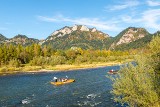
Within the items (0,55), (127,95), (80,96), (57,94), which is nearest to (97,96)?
(80,96)

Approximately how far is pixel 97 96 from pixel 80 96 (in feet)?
15.1

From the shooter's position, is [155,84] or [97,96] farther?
[97,96]

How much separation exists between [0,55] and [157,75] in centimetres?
14291

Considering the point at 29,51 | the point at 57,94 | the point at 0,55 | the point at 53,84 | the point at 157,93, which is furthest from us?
the point at 29,51

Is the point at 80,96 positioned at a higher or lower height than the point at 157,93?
lower

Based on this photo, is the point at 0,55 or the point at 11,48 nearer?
the point at 0,55

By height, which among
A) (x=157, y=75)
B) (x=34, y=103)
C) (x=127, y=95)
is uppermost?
(x=157, y=75)

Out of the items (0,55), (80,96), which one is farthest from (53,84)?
(0,55)

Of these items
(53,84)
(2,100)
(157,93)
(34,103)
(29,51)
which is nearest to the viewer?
(157,93)

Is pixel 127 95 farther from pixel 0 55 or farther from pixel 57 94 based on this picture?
pixel 0 55

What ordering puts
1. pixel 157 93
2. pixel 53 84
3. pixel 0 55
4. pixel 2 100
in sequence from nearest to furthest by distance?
pixel 157 93, pixel 2 100, pixel 53 84, pixel 0 55

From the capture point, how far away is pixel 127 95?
3678 centimetres

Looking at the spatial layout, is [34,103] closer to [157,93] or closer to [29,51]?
[157,93]

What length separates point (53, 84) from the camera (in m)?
95.6
